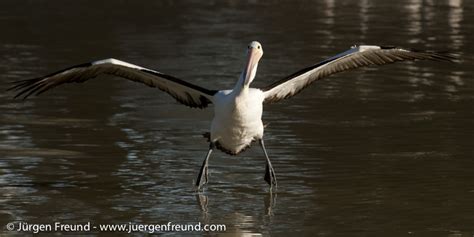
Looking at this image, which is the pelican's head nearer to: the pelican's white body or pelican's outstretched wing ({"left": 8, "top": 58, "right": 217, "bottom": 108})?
the pelican's white body

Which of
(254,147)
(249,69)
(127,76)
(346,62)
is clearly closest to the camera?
(249,69)

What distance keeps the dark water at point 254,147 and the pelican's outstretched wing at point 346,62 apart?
74 centimetres

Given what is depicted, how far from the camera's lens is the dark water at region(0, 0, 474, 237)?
10.0 metres

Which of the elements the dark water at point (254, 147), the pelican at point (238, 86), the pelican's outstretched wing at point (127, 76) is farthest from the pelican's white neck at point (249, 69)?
the dark water at point (254, 147)

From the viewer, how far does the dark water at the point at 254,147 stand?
10031 millimetres

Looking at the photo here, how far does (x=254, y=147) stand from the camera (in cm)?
1293

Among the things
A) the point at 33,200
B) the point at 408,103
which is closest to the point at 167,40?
the point at 408,103

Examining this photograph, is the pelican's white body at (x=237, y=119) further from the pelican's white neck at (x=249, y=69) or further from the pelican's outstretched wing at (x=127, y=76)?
the pelican's outstretched wing at (x=127, y=76)

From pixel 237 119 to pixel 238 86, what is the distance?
29cm

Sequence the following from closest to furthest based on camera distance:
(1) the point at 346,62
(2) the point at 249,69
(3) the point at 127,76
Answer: (2) the point at 249,69
(3) the point at 127,76
(1) the point at 346,62

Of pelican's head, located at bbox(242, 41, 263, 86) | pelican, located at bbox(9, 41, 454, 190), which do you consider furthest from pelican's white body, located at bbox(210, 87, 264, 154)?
pelican's head, located at bbox(242, 41, 263, 86)

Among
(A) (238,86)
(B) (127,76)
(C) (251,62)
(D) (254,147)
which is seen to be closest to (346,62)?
(C) (251,62)

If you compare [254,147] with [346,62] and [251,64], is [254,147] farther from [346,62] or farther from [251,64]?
[251,64]

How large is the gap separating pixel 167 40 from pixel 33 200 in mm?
13108
